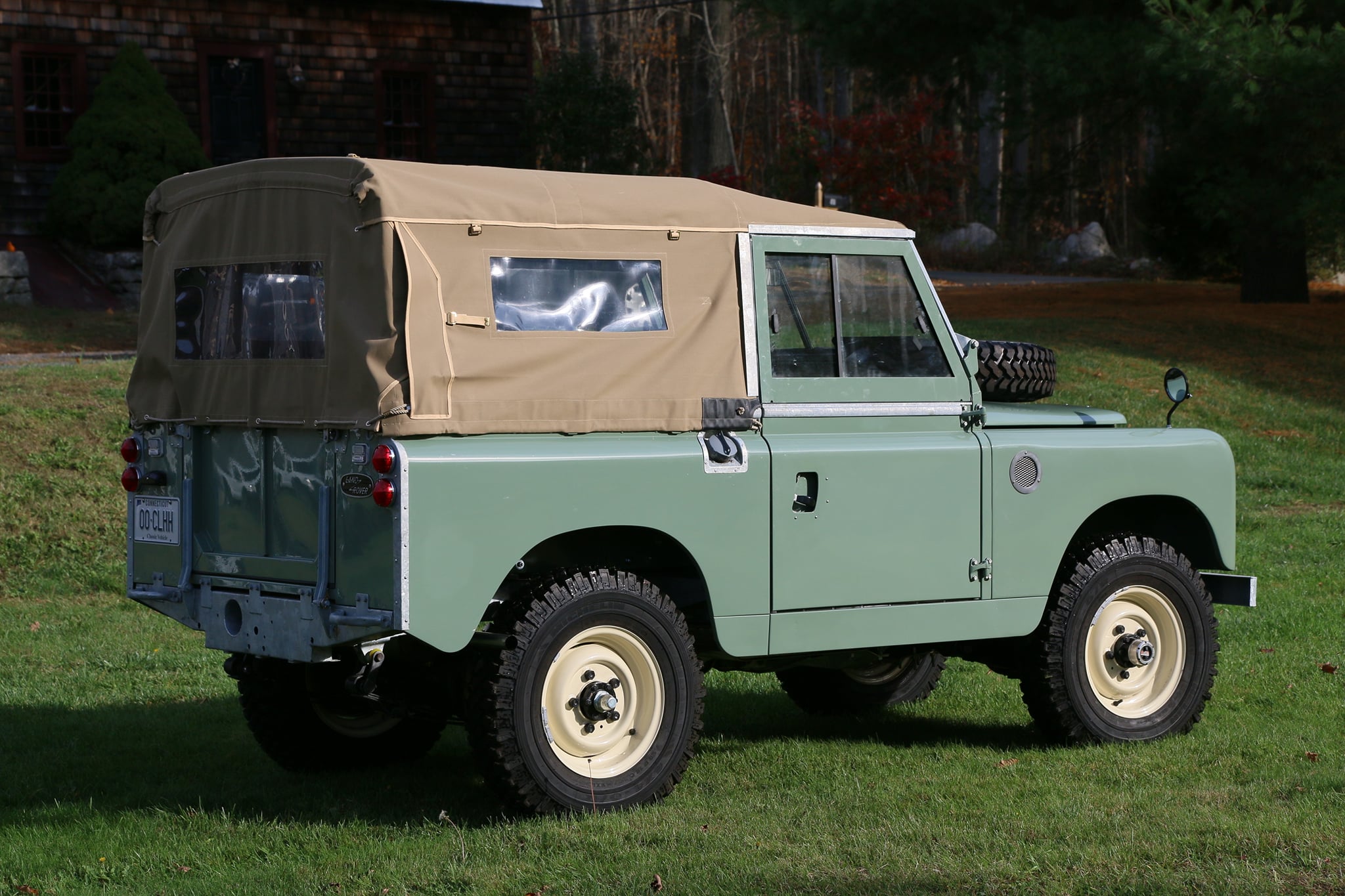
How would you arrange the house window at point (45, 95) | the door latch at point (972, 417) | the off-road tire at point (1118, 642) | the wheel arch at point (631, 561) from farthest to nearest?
the house window at point (45, 95)
the off-road tire at point (1118, 642)
the door latch at point (972, 417)
the wheel arch at point (631, 561)

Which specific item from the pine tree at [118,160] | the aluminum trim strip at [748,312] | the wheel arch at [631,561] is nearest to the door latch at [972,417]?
the aluminum trim strip at [748,312]

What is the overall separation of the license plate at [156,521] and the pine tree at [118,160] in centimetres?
1854

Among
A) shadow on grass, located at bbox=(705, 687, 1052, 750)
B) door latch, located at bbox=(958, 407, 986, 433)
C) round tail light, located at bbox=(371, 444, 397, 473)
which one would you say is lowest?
shadow on grass, located at bbox=(705, 687, 1052, 750)

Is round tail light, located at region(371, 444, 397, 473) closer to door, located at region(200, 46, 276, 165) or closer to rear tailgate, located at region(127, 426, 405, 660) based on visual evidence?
rear tailgate, located at region(127, 426, 405, 660)

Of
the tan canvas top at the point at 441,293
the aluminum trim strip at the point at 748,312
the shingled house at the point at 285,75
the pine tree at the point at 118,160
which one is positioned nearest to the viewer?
the tan canvas top at the point at 441,293

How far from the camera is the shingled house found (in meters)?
25.3

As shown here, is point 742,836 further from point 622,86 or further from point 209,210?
point 622,86

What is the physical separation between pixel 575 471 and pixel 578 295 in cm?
71

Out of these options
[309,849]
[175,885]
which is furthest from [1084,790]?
[175,885]

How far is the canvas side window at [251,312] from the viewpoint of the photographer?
5781 millimetres

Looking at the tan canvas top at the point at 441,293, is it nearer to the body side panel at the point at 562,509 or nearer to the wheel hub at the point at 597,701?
the body side panel at the point at 562,509

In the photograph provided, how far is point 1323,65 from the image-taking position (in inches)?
700

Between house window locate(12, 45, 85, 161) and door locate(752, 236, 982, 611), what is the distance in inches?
864

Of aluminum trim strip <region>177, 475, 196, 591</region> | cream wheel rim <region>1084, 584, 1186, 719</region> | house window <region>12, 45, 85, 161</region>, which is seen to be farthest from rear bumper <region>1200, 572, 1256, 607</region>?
house window <region>12, 45, 85, 161</region>
